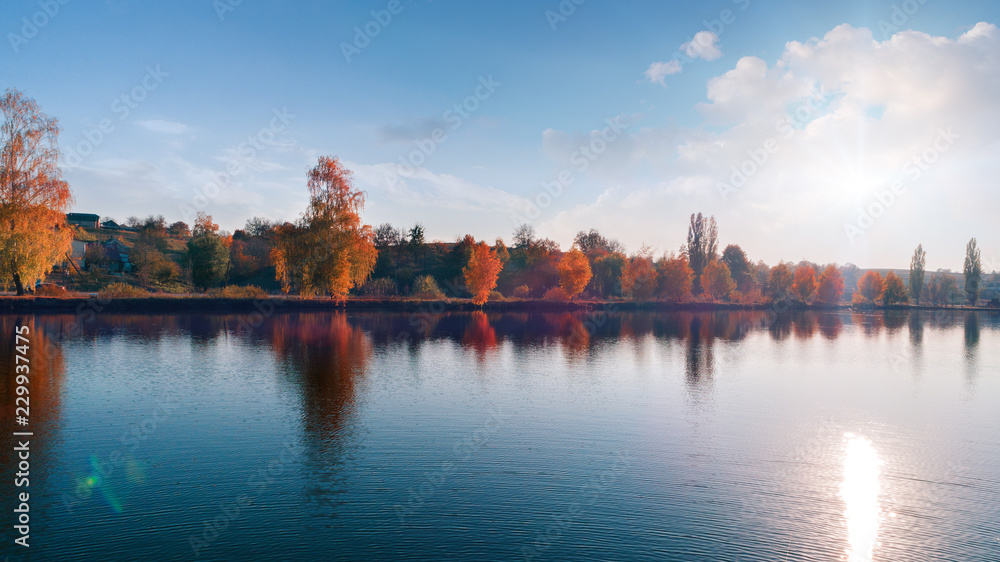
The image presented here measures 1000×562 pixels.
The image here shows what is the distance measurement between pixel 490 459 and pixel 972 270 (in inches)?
5519

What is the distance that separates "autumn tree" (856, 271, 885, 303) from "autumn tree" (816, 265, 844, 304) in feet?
32.6

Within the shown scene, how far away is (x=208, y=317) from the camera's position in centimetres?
4175

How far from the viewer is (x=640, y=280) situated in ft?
252

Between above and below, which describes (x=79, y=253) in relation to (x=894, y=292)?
above

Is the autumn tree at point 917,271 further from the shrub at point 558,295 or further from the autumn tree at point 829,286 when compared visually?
the shrub at point 558,295

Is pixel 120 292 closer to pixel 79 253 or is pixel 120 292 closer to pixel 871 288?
pixel 79 253

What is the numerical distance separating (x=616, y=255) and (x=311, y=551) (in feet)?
288

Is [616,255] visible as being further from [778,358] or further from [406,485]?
[406,485]

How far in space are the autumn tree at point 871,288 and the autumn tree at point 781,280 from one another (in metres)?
20.3

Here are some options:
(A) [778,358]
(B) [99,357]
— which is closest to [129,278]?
(B) [99,357]

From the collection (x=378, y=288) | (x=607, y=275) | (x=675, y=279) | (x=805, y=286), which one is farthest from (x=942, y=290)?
(x=378, y=288)

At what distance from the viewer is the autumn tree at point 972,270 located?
4348 inches

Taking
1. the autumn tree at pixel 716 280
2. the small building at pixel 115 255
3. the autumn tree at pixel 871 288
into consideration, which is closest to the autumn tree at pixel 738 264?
the autumn tree at pixel 871 288

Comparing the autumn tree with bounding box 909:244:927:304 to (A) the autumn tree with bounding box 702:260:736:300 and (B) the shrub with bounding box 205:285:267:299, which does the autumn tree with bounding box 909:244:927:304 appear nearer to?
(A) the autumn tree with bounding box 702:260:736:300
